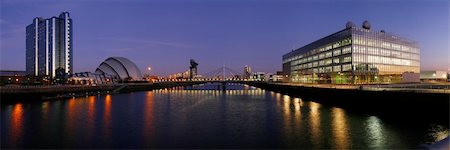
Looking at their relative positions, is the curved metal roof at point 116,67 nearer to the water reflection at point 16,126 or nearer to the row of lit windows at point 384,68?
the row of lit windows at point 384,68

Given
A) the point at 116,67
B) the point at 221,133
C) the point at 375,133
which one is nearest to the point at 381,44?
the point at 375,133

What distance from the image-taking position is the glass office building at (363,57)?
315 feet

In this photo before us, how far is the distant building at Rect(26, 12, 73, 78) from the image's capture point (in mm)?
185625

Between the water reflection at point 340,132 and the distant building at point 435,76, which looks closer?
the water reflection at point 340,132

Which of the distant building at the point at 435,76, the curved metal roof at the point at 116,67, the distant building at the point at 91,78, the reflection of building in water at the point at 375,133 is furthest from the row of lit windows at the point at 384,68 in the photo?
the curved metal roof at the point at 116,67

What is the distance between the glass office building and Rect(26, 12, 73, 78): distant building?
137794 millimetres

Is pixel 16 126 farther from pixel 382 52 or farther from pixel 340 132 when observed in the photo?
pixel 382 52

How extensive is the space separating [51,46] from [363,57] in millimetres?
161005

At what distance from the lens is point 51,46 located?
18588 cm

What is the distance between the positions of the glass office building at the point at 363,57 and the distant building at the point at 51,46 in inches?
5425

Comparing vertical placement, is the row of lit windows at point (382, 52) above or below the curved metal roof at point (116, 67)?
above

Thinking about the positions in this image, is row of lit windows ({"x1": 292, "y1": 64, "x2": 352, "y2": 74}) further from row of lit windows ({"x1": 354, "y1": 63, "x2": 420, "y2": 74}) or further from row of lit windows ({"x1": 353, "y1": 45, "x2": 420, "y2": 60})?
row of lit windows ({"x1": 353, "y1": 45, "x2": 420, "y2": 60})

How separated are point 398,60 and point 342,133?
3605 inches

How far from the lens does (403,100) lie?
3438 cm
